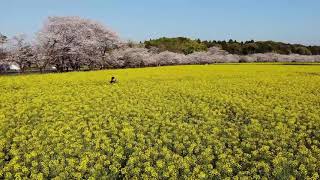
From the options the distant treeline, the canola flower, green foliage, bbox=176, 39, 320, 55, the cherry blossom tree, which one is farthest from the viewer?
green foliage, bbox=176, 39, 320, 55

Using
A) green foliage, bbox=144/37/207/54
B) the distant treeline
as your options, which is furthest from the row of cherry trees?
the distant treeline

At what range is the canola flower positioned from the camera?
13.2 metres

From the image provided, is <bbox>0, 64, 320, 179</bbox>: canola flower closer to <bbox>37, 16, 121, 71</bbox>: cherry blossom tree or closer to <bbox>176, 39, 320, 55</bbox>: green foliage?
<bbox>37, 16, 121, 71</bbox>: cherry blossom tree

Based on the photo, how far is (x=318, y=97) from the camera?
24031 mm

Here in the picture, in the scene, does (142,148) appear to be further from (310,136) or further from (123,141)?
(310,136)

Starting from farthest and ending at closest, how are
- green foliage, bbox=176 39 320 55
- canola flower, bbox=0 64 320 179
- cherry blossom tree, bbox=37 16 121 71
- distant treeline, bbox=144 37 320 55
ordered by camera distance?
green foliage, bbox=176 39 320 55 → distant treeline, bbox=144 37 320 55 → cherry blossom tree, bbox=37 16 121 71 → canola flower, bbox=0 64 320 179

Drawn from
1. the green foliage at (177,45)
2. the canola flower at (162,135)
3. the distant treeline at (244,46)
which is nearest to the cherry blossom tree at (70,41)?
the canola flower at (162,135)

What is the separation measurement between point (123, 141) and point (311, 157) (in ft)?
21.0

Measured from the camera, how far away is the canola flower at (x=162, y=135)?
13.2 metres

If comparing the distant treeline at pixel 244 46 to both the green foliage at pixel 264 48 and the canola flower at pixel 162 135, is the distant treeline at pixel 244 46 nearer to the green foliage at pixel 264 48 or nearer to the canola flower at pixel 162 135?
the green foliage at pixel 264 48

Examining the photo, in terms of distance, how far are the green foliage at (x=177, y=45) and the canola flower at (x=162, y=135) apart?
87.5 metres

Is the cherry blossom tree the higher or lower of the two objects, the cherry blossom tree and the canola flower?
the higher

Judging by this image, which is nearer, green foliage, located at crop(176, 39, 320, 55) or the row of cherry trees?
the row of cherry trees

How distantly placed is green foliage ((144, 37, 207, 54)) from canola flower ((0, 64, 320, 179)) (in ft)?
287
